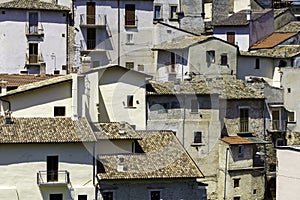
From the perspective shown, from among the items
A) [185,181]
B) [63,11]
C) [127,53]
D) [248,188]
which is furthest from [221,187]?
[63,11]

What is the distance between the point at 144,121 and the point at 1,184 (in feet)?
28.6

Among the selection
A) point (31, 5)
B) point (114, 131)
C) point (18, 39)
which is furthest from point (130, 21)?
point (114, 131)

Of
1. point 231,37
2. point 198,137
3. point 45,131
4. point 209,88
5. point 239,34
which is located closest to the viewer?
point 45,131

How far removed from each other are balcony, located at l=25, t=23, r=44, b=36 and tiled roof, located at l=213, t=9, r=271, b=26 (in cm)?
1085

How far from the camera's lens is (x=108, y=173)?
28.8 meters

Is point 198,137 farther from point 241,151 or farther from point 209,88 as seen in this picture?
point 209,88

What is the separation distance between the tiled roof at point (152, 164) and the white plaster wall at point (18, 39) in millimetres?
12267

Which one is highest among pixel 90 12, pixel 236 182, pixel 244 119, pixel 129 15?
pixel 90 12

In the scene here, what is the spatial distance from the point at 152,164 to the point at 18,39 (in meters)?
14.6

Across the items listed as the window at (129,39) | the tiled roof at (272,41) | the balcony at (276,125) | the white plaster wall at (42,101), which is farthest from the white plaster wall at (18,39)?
the balcony at (276,125)

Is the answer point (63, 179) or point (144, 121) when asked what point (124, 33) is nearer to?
point (144, 121)

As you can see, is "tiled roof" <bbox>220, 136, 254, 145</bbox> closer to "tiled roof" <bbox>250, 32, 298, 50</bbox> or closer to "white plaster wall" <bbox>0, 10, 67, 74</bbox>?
"tiled roof" <bbox>250, 32, 298, 50</bbox>

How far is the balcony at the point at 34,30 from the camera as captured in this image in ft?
135

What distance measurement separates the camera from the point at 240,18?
46062 millimetres
